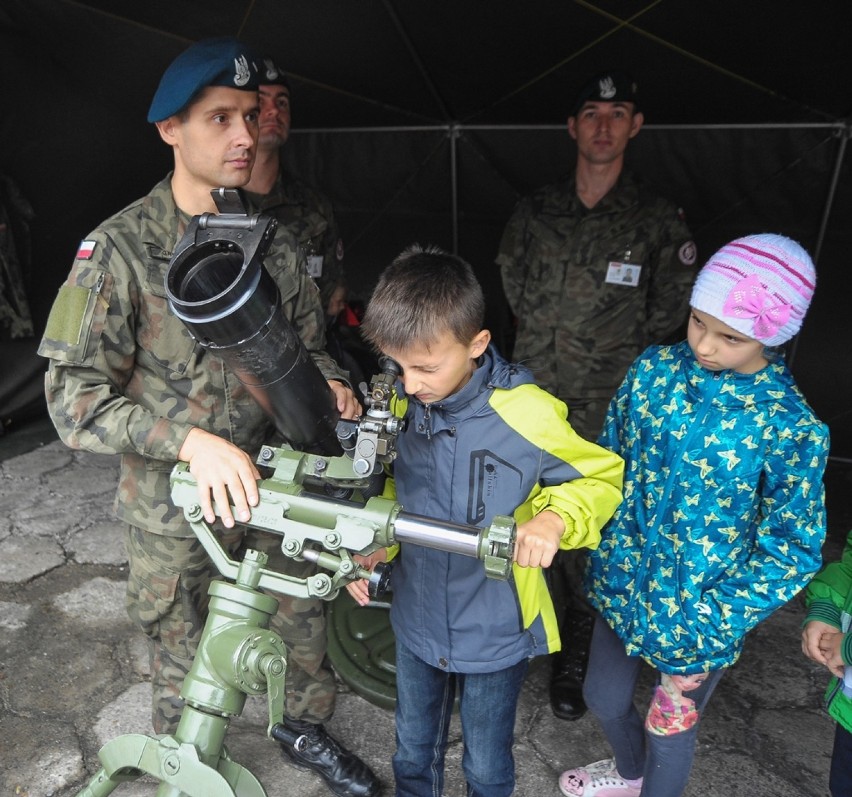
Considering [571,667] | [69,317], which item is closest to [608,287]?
[571,667]

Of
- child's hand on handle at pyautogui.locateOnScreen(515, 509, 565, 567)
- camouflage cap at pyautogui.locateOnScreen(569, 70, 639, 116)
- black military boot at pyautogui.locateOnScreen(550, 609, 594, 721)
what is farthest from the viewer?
camouflage cap at pyautogui.locateOnScreen(569, 70, 639, 116)

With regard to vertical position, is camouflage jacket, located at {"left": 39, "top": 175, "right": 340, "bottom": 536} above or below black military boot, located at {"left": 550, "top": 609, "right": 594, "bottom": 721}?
above

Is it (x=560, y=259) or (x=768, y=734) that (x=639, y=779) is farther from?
(x=560, y=259)

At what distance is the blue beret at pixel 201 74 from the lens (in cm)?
180

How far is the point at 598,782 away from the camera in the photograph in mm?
2303

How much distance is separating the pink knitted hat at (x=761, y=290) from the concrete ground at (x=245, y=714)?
156cm

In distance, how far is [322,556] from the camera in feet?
4.59

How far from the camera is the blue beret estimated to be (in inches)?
71.0

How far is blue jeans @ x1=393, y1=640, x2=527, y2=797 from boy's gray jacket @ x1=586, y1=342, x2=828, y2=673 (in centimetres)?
36

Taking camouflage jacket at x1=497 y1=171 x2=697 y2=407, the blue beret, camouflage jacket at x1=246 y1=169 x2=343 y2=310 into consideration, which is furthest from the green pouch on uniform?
camouflage jacket at x1=497 y1=171 x2=697 y2=407

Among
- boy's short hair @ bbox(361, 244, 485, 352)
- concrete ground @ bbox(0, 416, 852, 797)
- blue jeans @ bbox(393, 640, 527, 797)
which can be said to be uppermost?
boy's short hair @ bbox(361, 244, 485, 352)

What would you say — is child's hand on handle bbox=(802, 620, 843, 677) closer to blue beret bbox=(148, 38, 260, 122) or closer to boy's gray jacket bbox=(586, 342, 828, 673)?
boy's gray jacket bbox=(586, 342, 828, 673)

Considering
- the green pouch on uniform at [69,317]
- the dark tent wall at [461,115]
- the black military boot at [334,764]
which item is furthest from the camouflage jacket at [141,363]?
the dark tent wall at [461,115]

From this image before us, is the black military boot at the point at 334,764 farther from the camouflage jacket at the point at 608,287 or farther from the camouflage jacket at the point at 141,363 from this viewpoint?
the camouflage jacket at the point at 608,287
